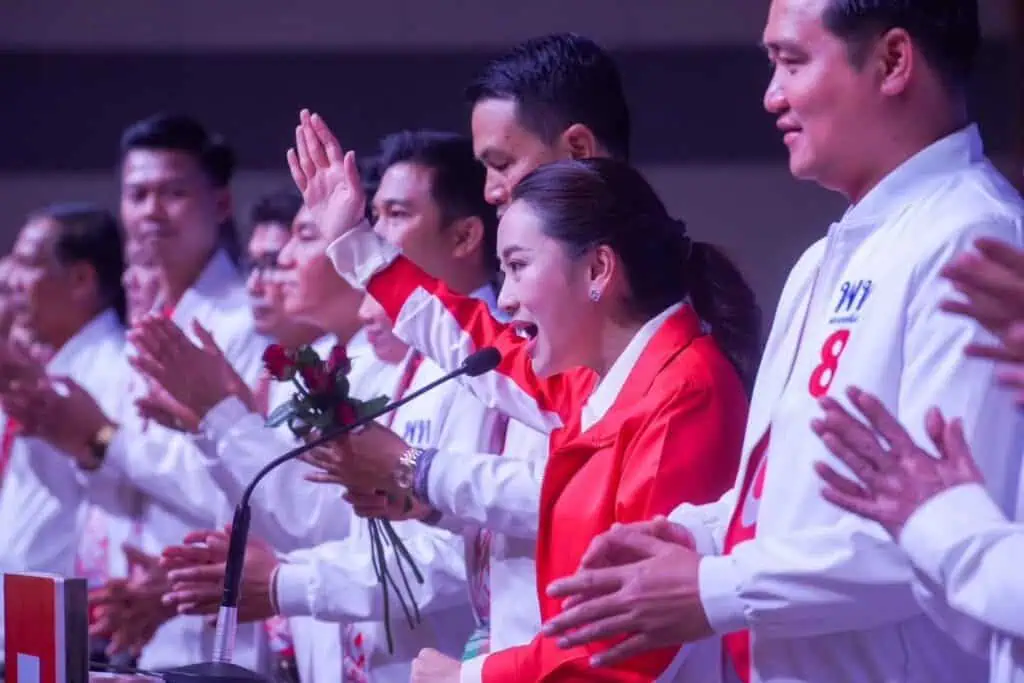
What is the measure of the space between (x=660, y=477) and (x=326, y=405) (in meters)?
0.74

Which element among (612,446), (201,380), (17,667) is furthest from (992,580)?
(201,380)

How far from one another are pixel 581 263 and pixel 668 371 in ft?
0.71

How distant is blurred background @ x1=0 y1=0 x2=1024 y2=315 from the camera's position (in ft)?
16.7

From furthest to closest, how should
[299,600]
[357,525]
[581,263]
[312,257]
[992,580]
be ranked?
1. [312,257]
2. [357,525]
3. [299,600]
4. [581,263]
5. [992,580]

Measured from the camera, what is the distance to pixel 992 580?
1.58 metres

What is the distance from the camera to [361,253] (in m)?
2.76

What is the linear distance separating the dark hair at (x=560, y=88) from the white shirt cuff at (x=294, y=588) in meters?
0.87

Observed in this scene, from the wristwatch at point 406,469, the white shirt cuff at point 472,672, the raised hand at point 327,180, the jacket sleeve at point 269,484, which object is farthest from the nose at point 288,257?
the white shirt cuff at point 472,672

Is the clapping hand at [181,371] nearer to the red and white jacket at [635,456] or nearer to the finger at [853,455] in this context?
the red and white jacket at [635,456]

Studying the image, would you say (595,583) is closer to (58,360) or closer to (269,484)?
(269,484)

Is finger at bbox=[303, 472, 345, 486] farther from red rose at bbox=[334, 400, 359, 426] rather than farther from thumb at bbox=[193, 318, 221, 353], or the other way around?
thumb at bbox=[193, 318, 221, 353]

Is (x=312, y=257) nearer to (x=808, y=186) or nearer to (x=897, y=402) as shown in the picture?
(x=808, y=186)

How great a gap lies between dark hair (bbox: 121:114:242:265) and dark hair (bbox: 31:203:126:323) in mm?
388

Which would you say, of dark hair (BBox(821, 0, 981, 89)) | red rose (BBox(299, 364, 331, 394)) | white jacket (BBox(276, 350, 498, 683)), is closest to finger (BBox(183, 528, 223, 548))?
white jacket (BBox(276, 350, 498, 683))
